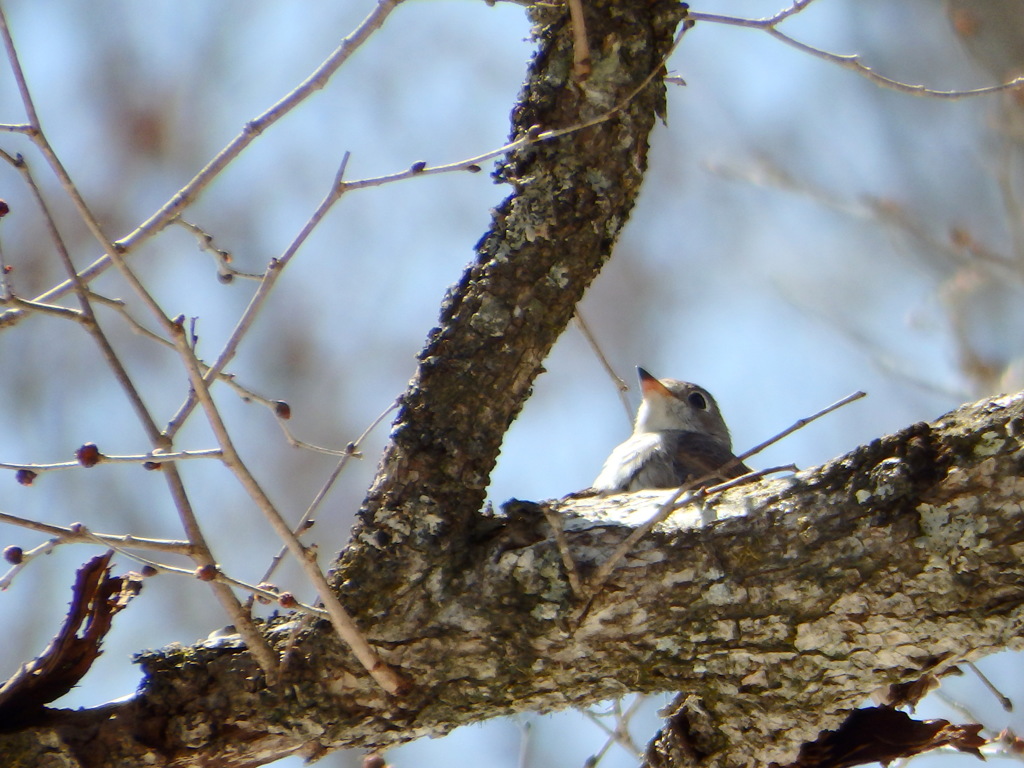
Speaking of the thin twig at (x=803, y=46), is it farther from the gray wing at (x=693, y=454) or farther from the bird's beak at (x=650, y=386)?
the bird's beak at (x=650, y=386)

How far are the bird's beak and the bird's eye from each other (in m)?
0.14

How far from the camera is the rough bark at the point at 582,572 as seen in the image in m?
1.88

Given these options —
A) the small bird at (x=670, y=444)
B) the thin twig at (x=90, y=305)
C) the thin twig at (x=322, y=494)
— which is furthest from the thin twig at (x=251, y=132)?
the small bird at (x=670, y=444)

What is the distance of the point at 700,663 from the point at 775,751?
34 cm

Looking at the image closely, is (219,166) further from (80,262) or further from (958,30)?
(80,262)

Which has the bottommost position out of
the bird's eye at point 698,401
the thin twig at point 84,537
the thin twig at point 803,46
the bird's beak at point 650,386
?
the thin twig at point 84,537

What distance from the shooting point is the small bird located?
404cm

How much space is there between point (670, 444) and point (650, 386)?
0.70 metres

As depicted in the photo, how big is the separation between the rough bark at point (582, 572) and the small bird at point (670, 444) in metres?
1.14

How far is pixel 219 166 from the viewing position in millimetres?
1884

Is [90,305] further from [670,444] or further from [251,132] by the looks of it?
[670,444]

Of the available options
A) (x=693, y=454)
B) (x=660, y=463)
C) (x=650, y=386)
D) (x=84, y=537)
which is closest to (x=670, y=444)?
(x=693, y=454)

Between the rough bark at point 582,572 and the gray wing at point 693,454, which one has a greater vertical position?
the gray wing at point 693,454

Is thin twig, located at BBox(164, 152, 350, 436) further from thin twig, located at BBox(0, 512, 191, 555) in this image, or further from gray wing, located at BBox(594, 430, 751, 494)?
gray wing, located at BBox(594, 430, 751, 494)
